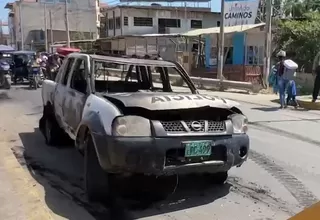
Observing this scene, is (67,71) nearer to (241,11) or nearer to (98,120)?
(98,120)

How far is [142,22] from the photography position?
51562 mm

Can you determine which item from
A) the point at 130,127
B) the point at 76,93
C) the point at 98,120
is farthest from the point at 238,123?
the point at 76,93

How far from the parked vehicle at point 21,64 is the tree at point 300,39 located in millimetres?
13553

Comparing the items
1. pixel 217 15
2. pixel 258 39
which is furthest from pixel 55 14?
pixel 258 39

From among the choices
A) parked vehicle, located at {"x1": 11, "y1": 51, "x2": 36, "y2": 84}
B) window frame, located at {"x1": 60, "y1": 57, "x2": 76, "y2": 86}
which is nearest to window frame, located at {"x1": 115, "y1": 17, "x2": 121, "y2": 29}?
parked vehicle, located at {"x1": 11, "y1": 51, "x2": 36, "y2": 84}

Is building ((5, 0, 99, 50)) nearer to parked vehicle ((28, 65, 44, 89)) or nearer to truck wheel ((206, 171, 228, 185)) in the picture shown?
parked vehicle ((28, 65, 44, 89))

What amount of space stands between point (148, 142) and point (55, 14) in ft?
216

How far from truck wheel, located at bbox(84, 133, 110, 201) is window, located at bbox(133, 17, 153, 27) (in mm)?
47261

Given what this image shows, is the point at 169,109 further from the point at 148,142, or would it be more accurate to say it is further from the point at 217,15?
the point at 217,15

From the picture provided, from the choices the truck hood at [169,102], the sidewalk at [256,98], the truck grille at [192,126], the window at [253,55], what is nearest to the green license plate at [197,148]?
the truck grille at [192,126]

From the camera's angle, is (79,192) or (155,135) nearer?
(155,135)

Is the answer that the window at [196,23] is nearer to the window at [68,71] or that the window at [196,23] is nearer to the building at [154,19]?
the building at [154,19]

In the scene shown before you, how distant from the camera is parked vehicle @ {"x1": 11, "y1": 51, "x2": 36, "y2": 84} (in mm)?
22859

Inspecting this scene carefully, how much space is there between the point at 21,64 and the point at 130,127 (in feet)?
64.8
